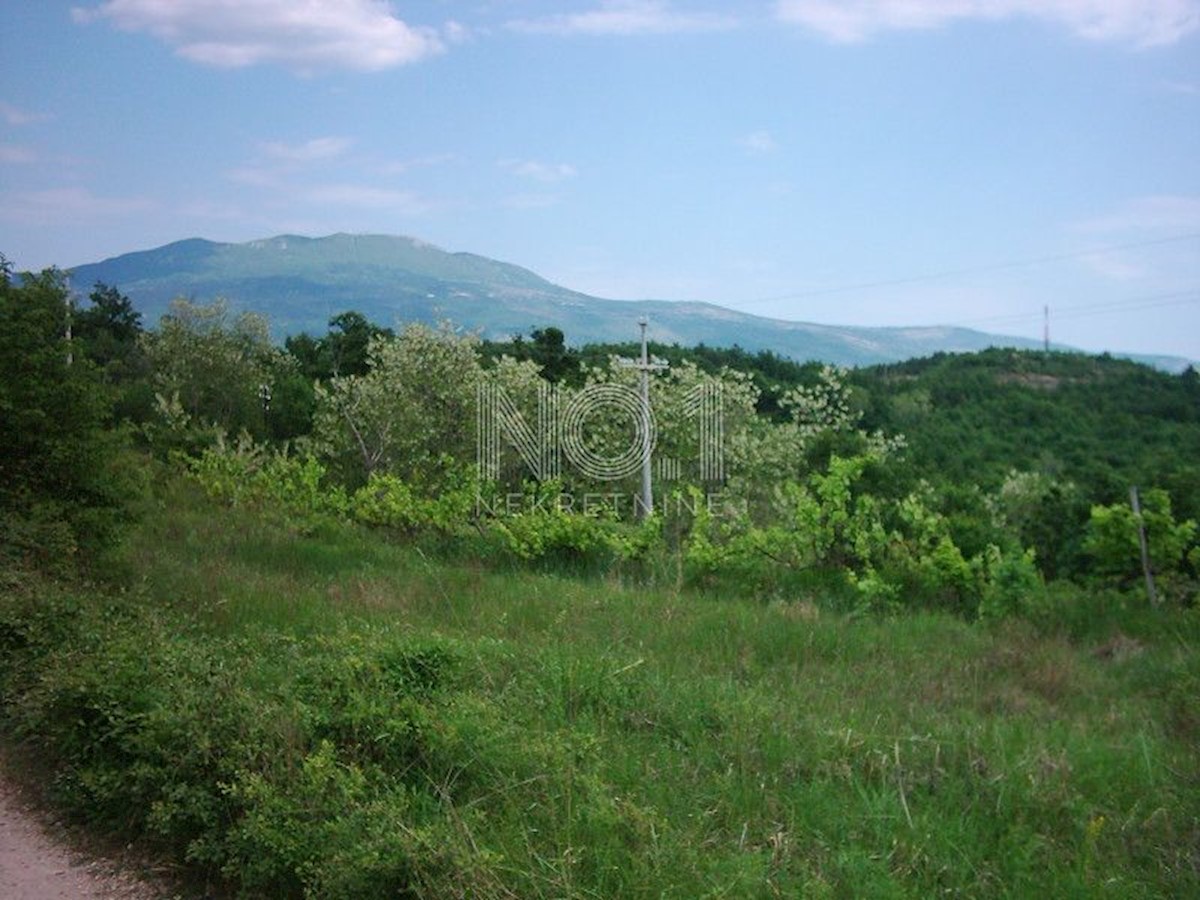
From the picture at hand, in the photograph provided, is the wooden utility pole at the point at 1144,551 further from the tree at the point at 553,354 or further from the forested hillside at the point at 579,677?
the tree at the point at 553,354

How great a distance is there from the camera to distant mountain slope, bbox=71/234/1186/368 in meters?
44.1

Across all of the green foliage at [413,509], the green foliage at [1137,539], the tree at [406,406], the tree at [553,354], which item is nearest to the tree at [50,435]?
the green foliage at [413,509]

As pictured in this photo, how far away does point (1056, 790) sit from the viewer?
472 centimetres

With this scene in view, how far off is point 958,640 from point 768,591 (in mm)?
2352

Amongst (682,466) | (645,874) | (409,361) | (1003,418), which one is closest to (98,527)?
(645,874)

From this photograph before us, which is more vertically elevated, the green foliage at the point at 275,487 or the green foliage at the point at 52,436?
the green foliage at the point at 52,436

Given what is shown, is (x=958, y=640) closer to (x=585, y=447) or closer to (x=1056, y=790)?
(x=1056, y=790)

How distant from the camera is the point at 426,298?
4266cm

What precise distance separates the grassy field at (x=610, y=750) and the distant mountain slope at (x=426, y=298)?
86.7 ft

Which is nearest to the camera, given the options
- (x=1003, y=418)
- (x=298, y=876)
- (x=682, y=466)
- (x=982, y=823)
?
(x=298, y=876)

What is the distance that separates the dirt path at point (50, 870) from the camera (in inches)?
176

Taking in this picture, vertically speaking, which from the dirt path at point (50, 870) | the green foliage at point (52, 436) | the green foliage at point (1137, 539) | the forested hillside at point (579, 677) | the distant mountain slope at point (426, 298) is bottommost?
the dirt path at point (50, 870)

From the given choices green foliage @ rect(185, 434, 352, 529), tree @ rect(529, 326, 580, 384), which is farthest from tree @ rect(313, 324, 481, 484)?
green foliage @ rect(185, 434, 352, 529)

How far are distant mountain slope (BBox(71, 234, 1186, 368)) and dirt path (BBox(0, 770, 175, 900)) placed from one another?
28.0m
